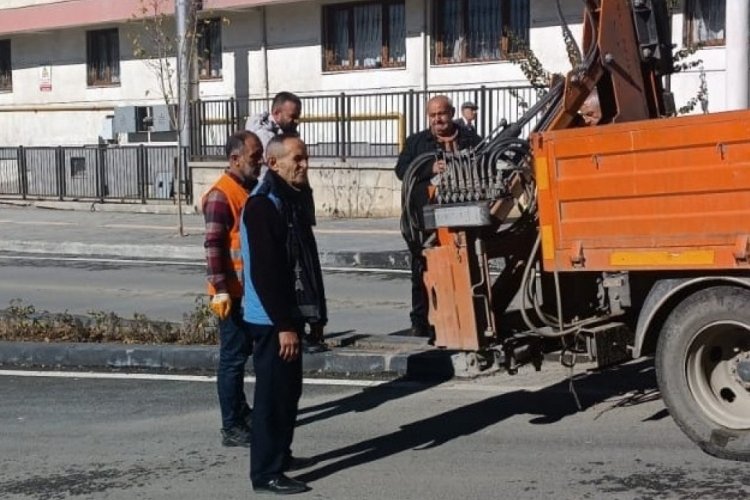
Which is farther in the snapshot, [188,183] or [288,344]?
[188,183]

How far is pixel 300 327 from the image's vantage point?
20.7ft

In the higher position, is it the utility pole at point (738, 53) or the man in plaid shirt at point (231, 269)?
the utility pole at point (738, 53)

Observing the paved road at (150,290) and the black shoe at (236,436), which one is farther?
the paved road at (150,290)

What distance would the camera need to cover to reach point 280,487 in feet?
20.6

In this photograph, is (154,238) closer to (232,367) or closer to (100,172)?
(100,172)

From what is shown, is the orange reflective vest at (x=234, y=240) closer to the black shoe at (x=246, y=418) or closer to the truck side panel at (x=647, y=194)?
the black shoe at (x=246, y=418)

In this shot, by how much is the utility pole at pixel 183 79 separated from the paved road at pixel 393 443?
12.4 m

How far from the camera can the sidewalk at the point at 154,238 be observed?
1708 centimetres

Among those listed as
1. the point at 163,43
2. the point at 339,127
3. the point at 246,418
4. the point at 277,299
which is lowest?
the point at 246,418

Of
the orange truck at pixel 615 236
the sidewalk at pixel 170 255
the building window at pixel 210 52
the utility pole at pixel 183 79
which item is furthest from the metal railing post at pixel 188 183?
the orange truck at pixel 615 236

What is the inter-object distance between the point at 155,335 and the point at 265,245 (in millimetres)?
4263

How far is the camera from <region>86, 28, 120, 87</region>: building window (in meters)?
31.0

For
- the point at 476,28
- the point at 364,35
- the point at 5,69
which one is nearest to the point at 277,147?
the point at 476,28

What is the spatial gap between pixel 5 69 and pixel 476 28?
50.0ft
